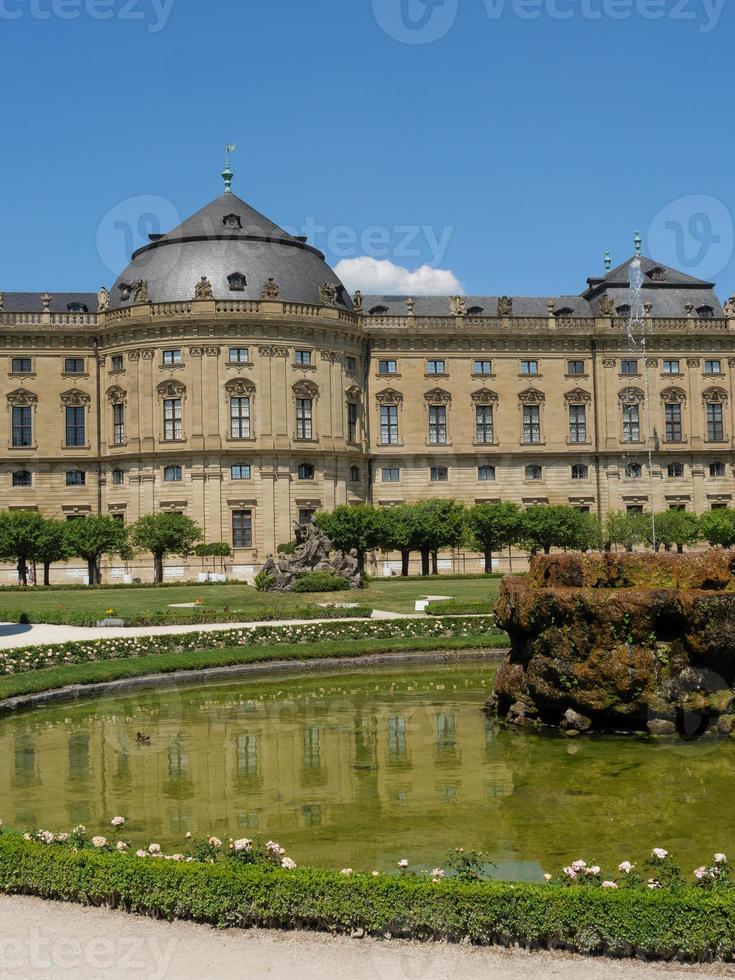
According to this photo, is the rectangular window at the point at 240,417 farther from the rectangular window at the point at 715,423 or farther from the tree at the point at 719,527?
the rectangular window at the point at 715,423

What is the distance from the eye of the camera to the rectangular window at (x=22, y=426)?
62.3m

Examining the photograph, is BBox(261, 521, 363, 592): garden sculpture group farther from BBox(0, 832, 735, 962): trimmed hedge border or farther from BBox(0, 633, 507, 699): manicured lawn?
BBox(0, 832, 735, 962): trimmed hedge border

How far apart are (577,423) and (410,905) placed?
2399 inches

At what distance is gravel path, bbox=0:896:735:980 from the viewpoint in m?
7.34

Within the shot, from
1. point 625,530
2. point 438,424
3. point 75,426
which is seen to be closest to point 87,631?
point 75,426

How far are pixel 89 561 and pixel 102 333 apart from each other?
49.7 ft

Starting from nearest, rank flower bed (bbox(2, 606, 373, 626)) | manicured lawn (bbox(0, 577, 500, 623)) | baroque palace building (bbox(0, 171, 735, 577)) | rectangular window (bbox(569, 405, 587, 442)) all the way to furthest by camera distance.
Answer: flower bed (bbox(2, 606, 373, 626)) → manicured lawn (bbox(0, 577, 500, 623)) → baroque palace building (bbox(0, 171, 735, 577)) → rectangular window (bbox(569, 405, 587, 442))

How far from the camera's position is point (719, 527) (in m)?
58.2

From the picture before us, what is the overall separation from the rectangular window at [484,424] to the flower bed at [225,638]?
38323 millimetres

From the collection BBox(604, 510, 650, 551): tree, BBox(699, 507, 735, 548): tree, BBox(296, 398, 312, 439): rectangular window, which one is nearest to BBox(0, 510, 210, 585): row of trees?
BBox(296, 398, 312, 439): rectangular window

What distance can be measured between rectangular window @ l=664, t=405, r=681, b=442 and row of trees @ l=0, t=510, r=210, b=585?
30.0m

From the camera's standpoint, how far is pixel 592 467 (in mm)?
66688

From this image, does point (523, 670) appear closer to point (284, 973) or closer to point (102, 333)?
point (284, 973)

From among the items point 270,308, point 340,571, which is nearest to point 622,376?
point 270,308
